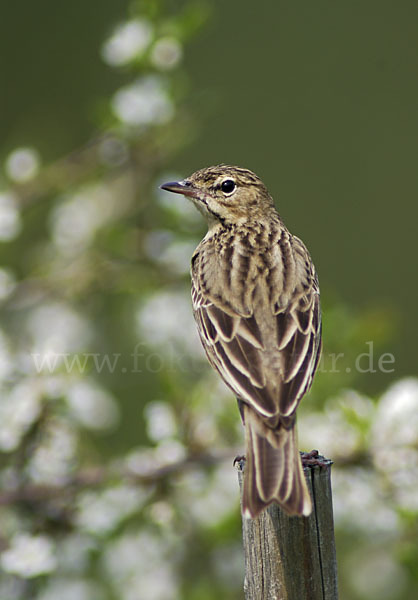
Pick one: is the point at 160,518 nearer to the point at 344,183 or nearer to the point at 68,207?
the point at 68,207

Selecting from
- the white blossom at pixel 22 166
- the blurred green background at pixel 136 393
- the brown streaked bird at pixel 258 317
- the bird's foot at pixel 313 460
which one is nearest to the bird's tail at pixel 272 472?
the brown streaked bird at pixel 258 317

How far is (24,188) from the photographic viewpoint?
643 centimetres

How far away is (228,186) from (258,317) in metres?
1.39

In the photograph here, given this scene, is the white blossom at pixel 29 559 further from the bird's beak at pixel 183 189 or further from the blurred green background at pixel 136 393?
the bird's beak at pixel 183 189

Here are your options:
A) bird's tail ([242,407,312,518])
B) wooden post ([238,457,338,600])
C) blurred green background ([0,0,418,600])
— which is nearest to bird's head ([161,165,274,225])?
blurred green background ([0,0,418,600])

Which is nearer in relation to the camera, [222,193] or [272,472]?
[272,472]

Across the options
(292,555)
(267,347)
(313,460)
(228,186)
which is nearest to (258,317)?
(267,347)

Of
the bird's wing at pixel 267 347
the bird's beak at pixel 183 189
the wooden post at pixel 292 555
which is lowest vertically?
the wooden post at pixel 292 555

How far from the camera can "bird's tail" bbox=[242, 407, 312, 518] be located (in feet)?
11.6

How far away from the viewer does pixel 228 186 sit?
5645 millimetres

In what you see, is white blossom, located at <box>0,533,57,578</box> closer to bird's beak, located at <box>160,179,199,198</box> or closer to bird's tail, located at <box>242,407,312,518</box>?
bird's tail, located at <box>242,407,312,518</box>

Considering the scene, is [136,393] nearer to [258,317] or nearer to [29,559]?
[29,559]

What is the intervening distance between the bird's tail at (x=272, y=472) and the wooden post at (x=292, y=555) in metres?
0.10

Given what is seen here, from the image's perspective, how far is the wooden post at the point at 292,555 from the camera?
360 centimetres
